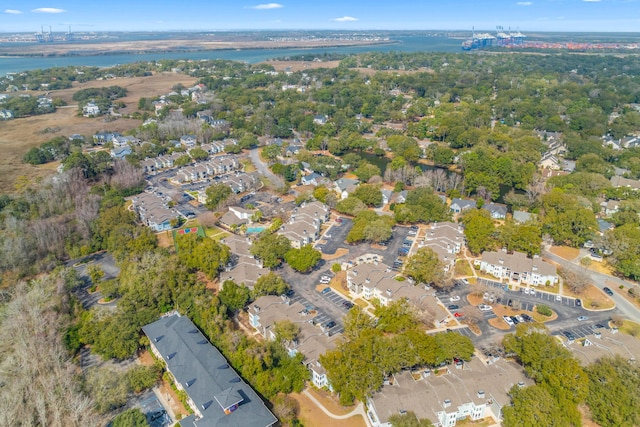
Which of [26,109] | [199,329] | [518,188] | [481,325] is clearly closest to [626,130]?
[518,188]

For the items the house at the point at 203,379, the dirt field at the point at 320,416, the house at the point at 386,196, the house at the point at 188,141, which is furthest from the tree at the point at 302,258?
the house at the point at 188,141

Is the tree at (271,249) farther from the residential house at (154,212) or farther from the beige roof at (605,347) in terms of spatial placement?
the beige roof at (605,347)

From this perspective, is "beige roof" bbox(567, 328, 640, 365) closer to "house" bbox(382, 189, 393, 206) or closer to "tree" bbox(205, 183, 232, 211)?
"house" bbox(382, 189, 393, 206)

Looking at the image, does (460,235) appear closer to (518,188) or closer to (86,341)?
(518,188)

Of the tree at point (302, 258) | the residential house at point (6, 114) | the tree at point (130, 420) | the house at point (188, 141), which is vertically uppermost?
the residential house at point (6, 114)

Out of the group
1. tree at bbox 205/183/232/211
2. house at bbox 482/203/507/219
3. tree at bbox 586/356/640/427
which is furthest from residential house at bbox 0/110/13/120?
tree at bbox 586/356/640/427
